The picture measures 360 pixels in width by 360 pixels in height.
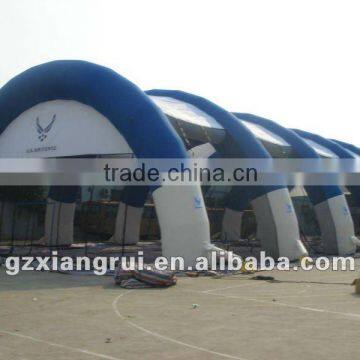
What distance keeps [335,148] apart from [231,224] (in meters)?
8.10

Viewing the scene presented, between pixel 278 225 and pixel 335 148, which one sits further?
pixel 335 148

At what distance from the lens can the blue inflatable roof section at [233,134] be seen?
22578mm

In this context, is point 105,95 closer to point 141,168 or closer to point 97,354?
point 141,168

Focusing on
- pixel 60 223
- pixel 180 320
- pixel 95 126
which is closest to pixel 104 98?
pixel 95 126

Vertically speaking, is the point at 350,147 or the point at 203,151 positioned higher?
the point at 350,147

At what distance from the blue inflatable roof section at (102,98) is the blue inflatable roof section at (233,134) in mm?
5260

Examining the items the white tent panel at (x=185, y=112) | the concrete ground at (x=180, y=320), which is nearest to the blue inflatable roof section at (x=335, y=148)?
the white tent panel at (x=185, y=112)

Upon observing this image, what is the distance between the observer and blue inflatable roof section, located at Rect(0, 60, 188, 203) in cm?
1830

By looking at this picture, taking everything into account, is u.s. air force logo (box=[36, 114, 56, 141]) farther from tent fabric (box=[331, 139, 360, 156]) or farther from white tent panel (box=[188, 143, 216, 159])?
tent fabric (box=[331, 139, 360, 156])

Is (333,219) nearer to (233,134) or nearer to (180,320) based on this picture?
(233,134)

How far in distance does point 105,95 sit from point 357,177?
709 inches

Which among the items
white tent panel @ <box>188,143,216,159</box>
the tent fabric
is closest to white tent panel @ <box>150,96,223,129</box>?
white tent panel @ <box>188,143,216,159</box>

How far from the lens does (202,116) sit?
2478cm

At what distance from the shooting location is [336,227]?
26.3 metres
